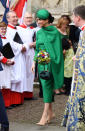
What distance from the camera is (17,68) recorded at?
353 inches

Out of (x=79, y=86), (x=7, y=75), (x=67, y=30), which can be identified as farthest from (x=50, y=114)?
(x=67, y=30)

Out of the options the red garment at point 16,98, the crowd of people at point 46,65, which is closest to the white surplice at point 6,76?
the crowd of people at point 46,65

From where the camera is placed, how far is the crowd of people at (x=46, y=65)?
4.99m

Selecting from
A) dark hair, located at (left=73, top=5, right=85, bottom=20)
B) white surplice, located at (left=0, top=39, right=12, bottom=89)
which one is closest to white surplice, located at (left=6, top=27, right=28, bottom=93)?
white surplice, located at (left=0, top=39, right=12, bottom=89)

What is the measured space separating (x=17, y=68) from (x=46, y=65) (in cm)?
228

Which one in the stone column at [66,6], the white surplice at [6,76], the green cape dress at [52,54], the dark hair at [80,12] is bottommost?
the white surplice at [6,76]

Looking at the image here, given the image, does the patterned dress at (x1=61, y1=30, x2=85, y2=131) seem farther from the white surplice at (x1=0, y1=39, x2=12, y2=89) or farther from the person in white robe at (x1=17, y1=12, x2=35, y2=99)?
the person in white robe at (x1=17, y1=12, x2=35, y2=99)

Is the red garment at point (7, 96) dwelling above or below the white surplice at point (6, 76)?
below

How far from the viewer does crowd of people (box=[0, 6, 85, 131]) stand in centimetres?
499

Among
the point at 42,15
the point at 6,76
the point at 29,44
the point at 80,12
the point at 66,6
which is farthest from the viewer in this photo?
the point at 66,6

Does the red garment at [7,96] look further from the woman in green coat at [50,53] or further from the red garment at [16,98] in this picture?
the woman in green coat at [50,53]

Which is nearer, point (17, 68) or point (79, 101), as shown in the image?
point (79, 101)

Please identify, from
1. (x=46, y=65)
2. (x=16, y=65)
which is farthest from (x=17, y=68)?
(x=46, y=65)

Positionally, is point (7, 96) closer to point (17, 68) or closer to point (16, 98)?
point (16, 98)
